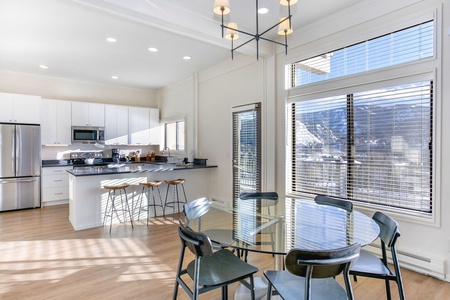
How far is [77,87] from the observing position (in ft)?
21.7

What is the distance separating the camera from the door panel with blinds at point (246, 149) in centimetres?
452

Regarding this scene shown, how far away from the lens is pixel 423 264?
267 cm

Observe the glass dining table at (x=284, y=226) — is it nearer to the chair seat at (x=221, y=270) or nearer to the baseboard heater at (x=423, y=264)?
the chair seat at (x=221, y=270)

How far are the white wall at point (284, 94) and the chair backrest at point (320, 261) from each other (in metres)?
1.86

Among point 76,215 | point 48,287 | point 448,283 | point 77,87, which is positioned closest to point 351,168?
point 448,283

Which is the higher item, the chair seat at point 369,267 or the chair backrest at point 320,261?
the chair backrest at point 320,261

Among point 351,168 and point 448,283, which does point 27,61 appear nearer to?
point 351,168

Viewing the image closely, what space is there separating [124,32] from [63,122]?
136 inches

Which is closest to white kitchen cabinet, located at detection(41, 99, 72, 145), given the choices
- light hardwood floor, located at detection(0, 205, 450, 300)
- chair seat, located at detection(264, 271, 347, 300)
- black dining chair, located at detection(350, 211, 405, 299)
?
light hardwood floor, located at detection(0, 205, 450, 300)

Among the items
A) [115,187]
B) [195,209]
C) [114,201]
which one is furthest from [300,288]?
[114,201]

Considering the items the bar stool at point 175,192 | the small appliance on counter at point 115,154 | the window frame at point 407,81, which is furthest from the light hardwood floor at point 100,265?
the small appliance on counter at point 115,154

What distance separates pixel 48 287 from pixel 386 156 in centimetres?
379

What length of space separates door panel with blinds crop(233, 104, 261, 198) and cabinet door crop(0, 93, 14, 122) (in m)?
4.57

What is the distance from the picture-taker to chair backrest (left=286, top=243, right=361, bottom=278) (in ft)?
4.51
